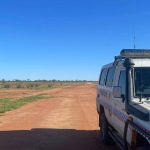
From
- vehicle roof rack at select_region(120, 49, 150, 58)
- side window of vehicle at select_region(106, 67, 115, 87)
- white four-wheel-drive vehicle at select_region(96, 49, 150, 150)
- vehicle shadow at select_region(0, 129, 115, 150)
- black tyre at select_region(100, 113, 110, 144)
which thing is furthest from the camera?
black tyre at select_region(100, 113, 110, 144)

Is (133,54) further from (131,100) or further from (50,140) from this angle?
(50,140)

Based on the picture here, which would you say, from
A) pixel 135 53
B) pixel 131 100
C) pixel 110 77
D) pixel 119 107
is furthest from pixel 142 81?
pixel 110 77

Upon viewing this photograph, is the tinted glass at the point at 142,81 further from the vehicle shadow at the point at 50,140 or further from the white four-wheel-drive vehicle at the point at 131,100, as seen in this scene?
the vehicle shadow at the point at 50,140

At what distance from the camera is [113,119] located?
9.77 metres

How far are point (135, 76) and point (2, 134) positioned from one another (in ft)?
23.6

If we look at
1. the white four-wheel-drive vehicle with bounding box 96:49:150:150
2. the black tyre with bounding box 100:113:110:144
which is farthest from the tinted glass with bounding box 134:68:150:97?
the black tyre with bounding box 100:113:110:144

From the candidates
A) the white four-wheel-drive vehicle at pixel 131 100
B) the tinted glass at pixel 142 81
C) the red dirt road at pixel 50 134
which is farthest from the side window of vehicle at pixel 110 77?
the tinted glass at pixel 142 81

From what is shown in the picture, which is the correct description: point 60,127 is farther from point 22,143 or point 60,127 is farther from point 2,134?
point 22,143

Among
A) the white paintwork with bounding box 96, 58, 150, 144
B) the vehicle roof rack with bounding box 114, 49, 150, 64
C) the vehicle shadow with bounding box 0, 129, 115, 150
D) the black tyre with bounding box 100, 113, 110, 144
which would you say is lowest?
the vehicle shadow with bounding box 0, 129, 115, 150

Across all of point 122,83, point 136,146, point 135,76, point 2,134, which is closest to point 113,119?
point 122,83

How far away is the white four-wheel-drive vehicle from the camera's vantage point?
21.7 feet

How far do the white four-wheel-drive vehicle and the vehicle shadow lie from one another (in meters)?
1.56

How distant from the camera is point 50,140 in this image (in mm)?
12523

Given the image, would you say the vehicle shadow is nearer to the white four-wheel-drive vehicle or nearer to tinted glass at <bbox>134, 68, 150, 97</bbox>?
the white four-wheel-drive vehicle
